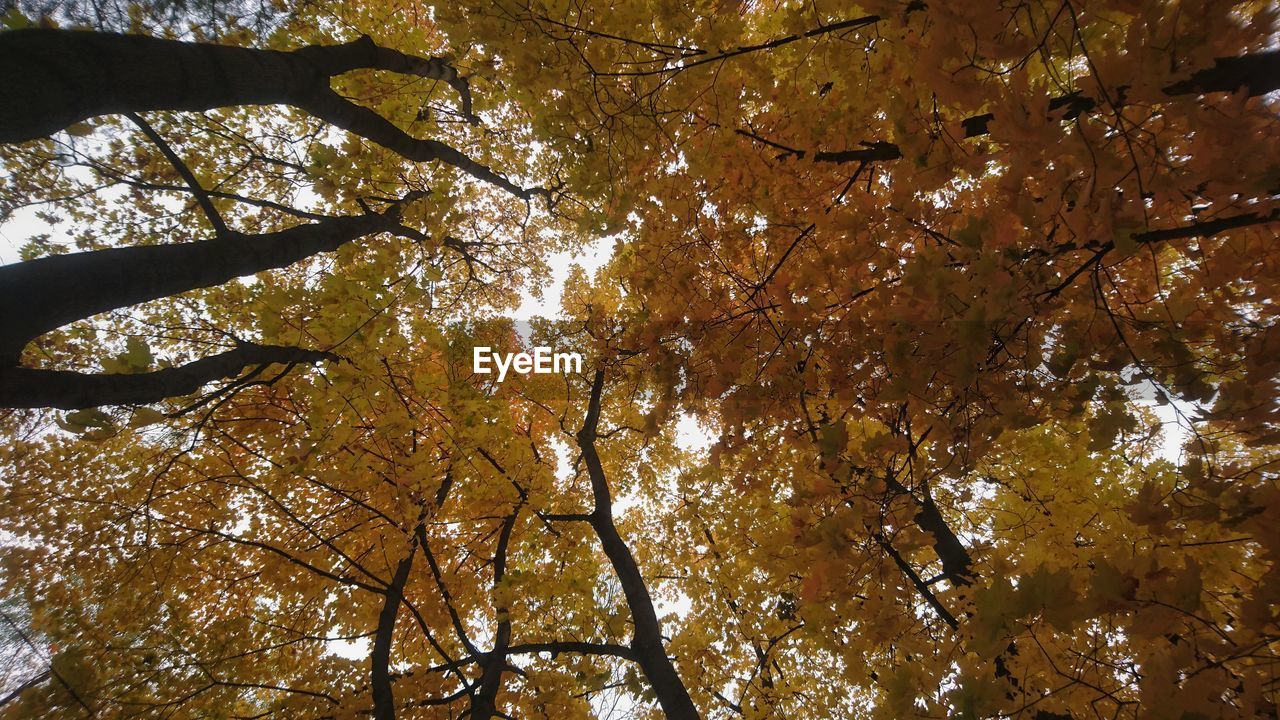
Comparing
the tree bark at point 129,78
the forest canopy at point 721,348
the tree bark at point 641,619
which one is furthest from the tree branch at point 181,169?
the tree bark at point 641,619

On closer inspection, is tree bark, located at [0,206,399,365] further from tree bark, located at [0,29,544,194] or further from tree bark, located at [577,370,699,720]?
tree bark, located at [577,370,699,720]

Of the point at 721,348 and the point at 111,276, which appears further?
the point at 721,348

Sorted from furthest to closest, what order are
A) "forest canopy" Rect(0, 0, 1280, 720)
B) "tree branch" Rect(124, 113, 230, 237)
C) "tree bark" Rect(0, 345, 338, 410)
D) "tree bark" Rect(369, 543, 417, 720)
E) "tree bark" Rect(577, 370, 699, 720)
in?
1. "tree bark" Rect(577, 370, 699, 720)
2. "tree bark" Rect(369, 543, 417, 720)
3. "tree branch" Rect(124, 113, 230, 237)
4. "tree bark" Rect(0, 345, 338, 410)
5. "forest canopy" Rect(0, 0, 1280, 720)

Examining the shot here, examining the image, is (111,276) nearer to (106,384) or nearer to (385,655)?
(106,384)

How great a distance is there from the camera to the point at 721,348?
275 centimetres

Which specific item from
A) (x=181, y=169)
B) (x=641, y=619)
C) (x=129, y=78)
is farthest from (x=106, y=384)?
(x=641, y=619)

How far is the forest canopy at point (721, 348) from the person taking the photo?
1410mm

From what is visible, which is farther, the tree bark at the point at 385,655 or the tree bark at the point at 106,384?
the tree bark at the point at 385,655

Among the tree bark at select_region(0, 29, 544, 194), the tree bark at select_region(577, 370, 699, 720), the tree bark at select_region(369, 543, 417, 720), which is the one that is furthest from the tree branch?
the tree bark at select_region(577, 370, 699, 720)

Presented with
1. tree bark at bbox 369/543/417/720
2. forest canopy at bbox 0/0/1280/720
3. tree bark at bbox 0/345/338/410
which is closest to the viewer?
forest canopy at bbox 0/0/1280/720

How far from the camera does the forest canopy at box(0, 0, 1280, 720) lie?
1.41 metres

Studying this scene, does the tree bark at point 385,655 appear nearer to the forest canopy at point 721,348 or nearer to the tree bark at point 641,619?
the forest canopy at point 721,348

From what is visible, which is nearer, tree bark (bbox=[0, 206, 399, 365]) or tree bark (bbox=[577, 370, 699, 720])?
tree bark (bbox=[0, 206, 399, 365])

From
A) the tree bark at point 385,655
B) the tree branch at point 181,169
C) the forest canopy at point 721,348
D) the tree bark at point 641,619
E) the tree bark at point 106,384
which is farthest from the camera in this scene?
the tree bark at point 641,619
